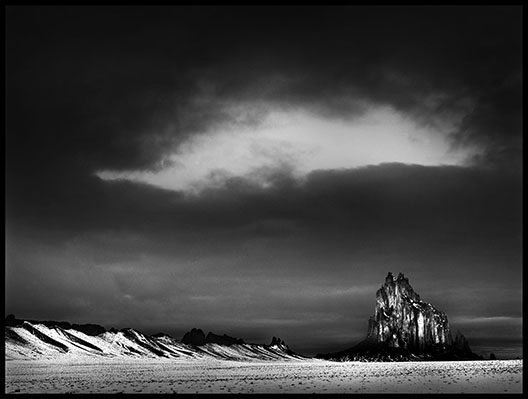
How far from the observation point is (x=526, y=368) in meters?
47.8

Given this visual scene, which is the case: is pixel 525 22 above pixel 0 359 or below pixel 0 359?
above
